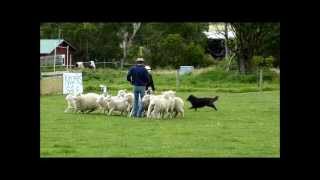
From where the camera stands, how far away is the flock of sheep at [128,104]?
11.3 meters

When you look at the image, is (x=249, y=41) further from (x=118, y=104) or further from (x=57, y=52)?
(x=118, y=104)

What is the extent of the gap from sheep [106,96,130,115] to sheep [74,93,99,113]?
1.20ft

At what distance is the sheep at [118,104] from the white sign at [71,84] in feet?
15.6

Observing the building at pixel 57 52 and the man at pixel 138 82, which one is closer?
the man at pixel 138 82

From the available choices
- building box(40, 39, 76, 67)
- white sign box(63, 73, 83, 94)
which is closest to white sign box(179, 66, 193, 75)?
building box(40, 39, 76, 67)

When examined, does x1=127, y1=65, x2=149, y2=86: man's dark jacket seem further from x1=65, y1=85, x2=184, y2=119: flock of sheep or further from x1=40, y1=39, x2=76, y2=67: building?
x1=40, y1=39, x2=76, y2=67: building

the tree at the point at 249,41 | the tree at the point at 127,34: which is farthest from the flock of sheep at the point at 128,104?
the tree at the point at 127,34

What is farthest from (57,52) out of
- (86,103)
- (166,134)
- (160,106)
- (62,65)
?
(166,134)

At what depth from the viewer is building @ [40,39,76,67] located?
19.1 m

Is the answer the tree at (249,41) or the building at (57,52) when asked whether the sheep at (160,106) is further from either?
the tree at (249,41)

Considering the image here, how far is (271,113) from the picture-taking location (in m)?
12.5

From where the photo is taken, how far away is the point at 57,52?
19.5m
